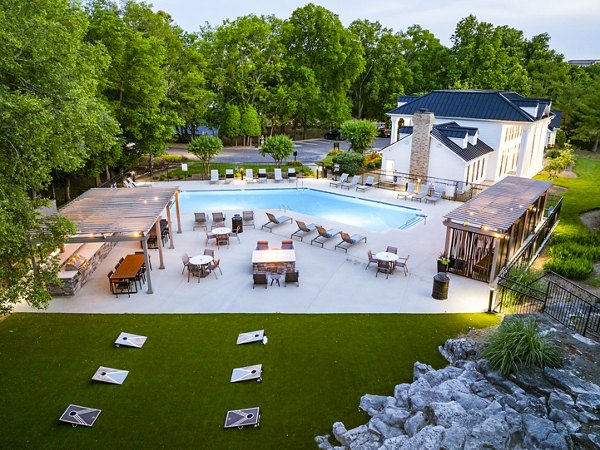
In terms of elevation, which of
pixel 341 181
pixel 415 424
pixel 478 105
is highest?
pixel 478 105

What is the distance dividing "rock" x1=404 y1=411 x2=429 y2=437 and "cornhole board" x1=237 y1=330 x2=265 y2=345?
491cm

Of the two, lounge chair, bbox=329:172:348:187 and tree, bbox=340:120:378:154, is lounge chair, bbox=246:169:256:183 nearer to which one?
lounge chair, bbox=329:172:348:187

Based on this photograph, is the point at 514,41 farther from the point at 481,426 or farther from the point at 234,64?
the point at 481,426

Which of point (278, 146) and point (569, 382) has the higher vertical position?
point (278, 146)

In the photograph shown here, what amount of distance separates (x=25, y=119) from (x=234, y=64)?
3800 cm

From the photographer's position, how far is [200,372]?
35.2 feet

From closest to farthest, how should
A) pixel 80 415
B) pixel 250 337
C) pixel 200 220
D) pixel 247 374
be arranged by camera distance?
pixel 80 415 → pixel 247 374 → pixel 250 337 → pixel 200 220

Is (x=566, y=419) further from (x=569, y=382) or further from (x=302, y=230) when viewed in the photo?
(x=302, y=230)

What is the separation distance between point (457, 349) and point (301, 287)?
5.89 meters

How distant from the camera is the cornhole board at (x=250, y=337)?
38.8 ft

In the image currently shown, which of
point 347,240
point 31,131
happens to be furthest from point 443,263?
point 31,131

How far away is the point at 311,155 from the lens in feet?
142

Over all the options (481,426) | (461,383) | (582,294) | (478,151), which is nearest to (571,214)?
(478,151)

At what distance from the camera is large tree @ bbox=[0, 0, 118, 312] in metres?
9.18
